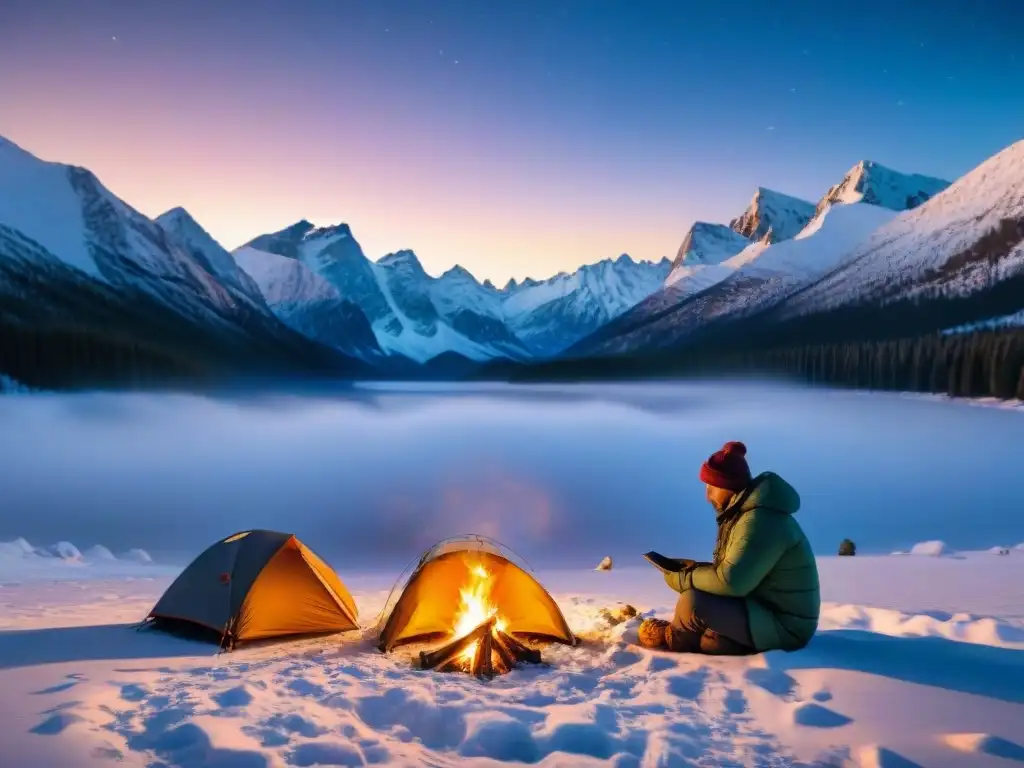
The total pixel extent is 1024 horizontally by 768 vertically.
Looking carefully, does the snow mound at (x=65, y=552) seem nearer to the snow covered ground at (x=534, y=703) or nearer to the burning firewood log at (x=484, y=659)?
the snow covered ground at (x=534, y=703)

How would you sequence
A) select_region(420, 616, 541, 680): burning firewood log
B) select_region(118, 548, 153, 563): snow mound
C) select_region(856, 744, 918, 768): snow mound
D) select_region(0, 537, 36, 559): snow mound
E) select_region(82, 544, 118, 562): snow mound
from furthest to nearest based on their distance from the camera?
select_region(118, 548, 153, 563): snow mound < select_region(82, 544, 118, 562): snow mound < select_region(0, 537, 36, 559): snow mound < select_region(420, 616, 541, 680): burning firewood log < select_region(856, 744, 918, 768): snow mound

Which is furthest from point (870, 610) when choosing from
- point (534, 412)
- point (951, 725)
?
point (534, 412)

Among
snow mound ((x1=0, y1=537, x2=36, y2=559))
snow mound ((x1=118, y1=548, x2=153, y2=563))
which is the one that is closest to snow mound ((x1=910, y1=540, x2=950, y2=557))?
snow mound ((x1=118, y1=548, x2=153, y2=563))

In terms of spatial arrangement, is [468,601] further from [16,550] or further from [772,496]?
[16,550]

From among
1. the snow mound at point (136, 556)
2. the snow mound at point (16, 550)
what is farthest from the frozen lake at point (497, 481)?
the snow mound at point (16, 550)

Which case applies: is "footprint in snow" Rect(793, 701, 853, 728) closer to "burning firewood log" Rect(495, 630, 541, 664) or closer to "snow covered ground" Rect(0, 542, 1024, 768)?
"snow covered ground" Rect(0, 542, 1024, 768)

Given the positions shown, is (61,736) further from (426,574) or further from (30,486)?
(30,486)

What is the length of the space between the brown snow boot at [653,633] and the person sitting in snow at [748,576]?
0.26 metres

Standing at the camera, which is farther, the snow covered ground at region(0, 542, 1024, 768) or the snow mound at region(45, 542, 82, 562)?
the snow mound at region(45, 542, 82, 562)

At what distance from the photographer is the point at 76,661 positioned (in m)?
7.99

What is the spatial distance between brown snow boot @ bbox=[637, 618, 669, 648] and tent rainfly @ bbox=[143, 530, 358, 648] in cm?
392

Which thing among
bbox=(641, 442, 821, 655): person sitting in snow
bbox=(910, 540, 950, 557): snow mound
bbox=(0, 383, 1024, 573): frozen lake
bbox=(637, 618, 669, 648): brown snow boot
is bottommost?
bbox=(0, 383, 1024, 573): frozen lake

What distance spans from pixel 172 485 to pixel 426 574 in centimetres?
3429

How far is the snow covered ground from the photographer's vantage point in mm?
5887
